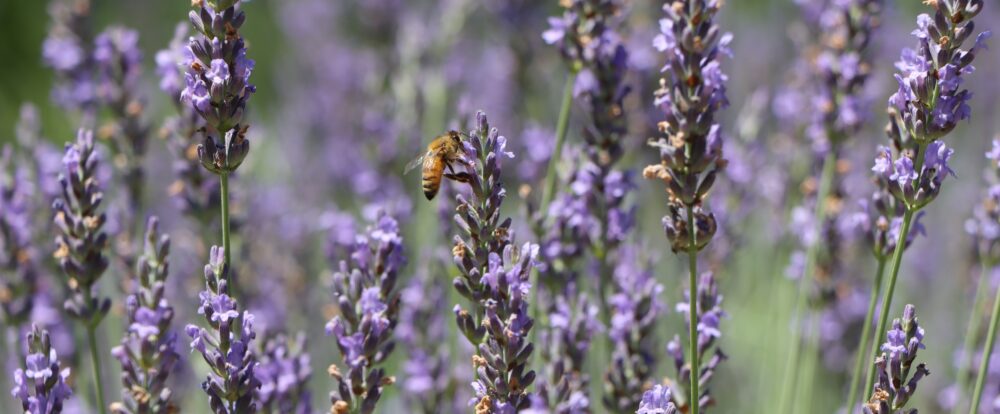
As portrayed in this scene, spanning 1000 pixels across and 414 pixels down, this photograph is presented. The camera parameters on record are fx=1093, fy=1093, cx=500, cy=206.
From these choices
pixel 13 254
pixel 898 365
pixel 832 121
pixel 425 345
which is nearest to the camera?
pixel 898 365

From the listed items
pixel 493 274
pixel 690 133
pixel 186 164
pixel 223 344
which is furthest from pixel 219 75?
pixel 186 164

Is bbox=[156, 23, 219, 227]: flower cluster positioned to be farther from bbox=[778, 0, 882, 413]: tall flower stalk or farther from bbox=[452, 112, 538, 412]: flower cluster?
bbox=[778, 0, 882, 413]: tall flower stalk

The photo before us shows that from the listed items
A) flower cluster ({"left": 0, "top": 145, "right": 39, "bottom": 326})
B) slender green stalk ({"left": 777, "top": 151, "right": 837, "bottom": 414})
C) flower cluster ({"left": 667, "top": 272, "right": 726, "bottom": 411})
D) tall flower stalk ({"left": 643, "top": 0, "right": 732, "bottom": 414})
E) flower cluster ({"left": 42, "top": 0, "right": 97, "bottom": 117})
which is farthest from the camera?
flower cluster ({"left": 42, "top": 0, "right": 97, "bottom": 117})

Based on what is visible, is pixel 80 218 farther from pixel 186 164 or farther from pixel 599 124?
pixel 599 124

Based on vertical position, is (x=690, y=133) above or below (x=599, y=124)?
below

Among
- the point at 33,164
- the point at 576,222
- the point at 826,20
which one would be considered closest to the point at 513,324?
the point at 576,222

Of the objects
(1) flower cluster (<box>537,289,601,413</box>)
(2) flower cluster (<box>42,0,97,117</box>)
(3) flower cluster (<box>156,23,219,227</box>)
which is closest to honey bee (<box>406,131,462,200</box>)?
(1) flower cluster (<box>537,289,601,413</box>)

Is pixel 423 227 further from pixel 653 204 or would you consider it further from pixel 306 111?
pixel 306 111

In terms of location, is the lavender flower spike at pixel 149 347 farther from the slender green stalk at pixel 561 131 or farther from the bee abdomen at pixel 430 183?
the slender green stalk at pixel 561 131

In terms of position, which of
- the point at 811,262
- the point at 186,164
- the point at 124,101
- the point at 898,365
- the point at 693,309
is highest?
the point at 124,101
